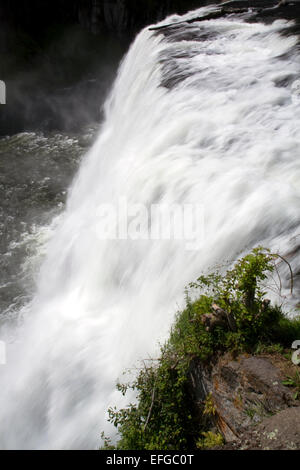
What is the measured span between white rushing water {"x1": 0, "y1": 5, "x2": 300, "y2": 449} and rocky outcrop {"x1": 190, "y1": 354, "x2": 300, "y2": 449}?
3.27 feet

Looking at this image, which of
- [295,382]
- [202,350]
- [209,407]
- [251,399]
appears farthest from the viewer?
[202,350]

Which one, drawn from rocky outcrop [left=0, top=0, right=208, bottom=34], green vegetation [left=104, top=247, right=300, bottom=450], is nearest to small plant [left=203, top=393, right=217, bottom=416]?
green vegetation [left=104, top=247, right=300, bottom=450]

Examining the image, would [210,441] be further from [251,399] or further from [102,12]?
[102,12]

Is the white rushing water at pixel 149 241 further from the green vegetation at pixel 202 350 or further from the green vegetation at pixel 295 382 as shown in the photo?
the green vegetation at pixel 295 382

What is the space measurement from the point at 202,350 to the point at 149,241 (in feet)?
7.43

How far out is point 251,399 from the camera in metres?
2.87

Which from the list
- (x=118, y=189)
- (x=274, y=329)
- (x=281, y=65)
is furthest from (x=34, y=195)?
(x=274, y=329)

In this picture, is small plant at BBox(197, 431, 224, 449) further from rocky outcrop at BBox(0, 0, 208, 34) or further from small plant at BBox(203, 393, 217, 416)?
rocky outcrop at BBox(0, 0, 208, 34)

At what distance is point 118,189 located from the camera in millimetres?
6996

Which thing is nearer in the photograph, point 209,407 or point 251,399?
point 251,399

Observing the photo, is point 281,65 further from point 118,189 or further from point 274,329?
point 274,329

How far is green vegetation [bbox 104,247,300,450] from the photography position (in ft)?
10.3

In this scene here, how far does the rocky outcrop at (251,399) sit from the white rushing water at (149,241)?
995mm

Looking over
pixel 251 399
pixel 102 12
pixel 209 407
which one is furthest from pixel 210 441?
pixel 102 12
